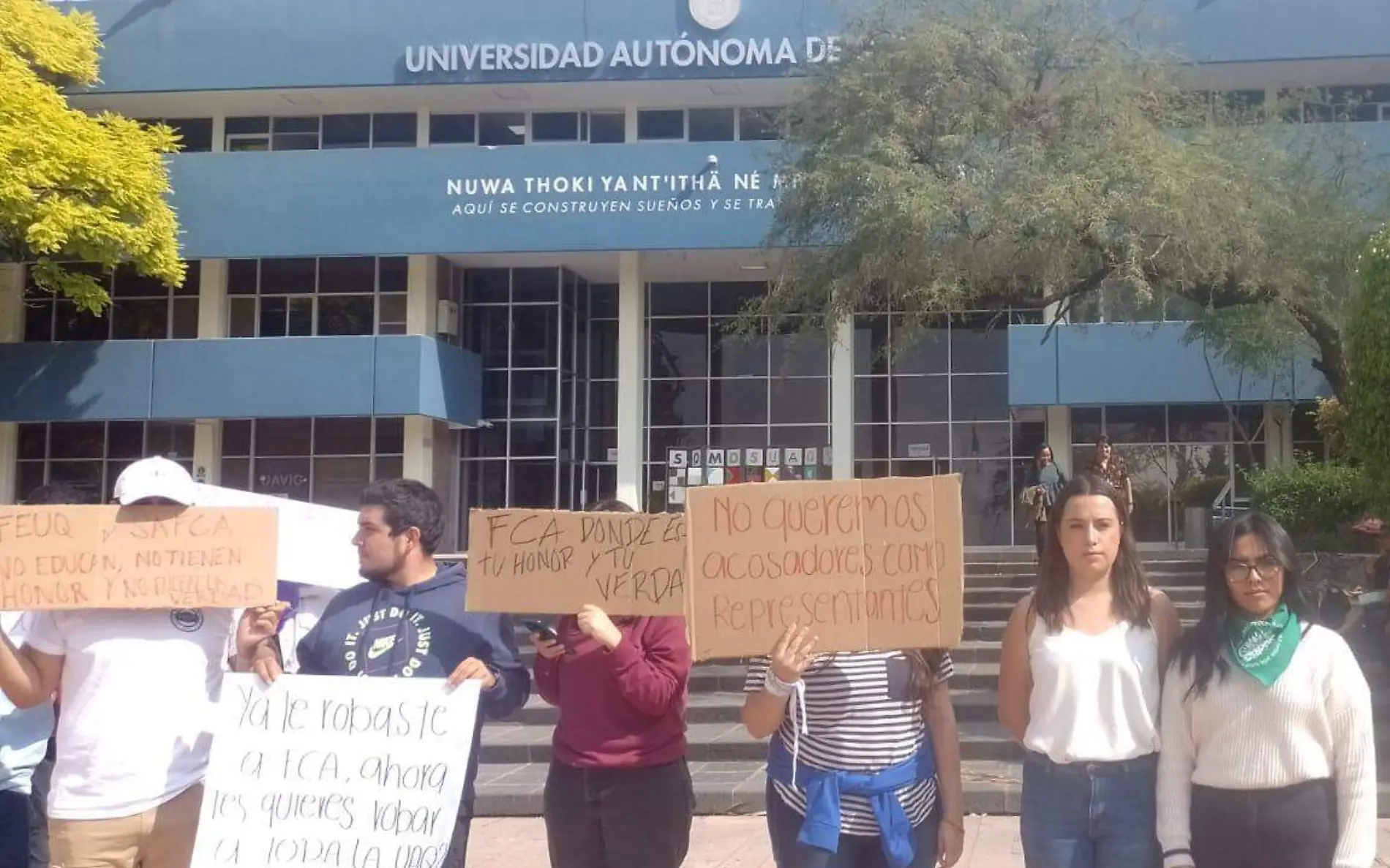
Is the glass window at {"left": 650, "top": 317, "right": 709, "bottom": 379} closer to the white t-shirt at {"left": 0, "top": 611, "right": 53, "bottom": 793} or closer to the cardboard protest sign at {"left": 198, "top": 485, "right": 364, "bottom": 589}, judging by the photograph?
the cardboard protest sign at {"left": 198, "top": 485, "right": 364, "bottom": 589}

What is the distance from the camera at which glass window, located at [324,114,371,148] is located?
23562 millimetres

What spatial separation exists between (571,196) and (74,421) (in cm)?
1020

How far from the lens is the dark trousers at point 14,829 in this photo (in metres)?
4.19

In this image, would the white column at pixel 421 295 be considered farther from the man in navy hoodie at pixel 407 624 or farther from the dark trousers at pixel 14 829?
the man in navy hoodie at pixel 407 624

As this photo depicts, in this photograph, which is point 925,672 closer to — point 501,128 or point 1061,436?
point 1061,436

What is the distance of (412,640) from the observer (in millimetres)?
3793

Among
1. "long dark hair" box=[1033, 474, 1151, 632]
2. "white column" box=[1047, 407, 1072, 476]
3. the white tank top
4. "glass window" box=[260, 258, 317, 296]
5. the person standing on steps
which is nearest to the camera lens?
the white tank top

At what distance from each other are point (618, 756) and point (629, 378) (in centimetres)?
1921

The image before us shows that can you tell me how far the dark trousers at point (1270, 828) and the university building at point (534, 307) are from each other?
1701 cm

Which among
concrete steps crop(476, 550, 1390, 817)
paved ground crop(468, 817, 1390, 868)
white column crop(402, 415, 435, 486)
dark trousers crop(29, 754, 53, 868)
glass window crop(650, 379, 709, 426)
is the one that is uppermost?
glass window crop(650, 379, 709, 426)

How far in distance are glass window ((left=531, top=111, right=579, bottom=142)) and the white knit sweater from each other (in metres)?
21.1

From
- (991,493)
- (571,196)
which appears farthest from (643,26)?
(991,493)

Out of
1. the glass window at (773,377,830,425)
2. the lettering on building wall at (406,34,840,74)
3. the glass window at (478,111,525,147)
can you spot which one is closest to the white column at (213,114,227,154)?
the lettering on building wall at (406,34,840,74)

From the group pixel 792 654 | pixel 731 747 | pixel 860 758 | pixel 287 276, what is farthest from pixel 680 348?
pixel 792 654
